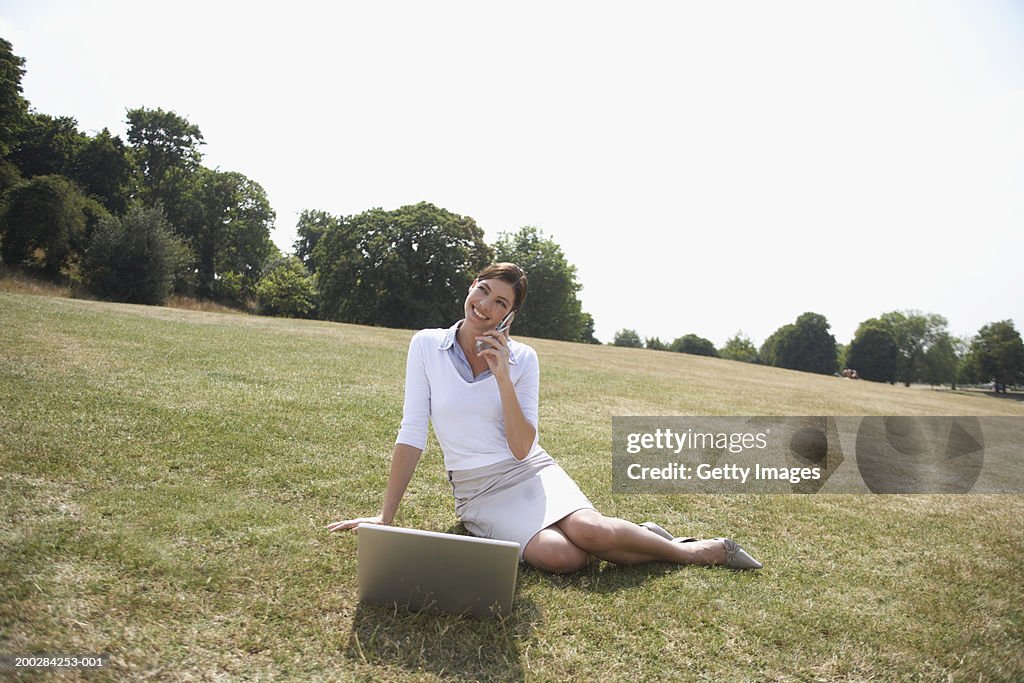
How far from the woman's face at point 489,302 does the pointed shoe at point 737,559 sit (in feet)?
7.63

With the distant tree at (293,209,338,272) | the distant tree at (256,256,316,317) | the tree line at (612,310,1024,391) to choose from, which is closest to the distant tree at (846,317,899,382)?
the tree line at (612,310,1024,391)

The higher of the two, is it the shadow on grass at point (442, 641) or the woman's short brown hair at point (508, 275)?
the woman's short brown hair at point (508, 275)

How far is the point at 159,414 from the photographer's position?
22.3 feet

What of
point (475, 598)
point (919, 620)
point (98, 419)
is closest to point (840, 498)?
point (919, 620)

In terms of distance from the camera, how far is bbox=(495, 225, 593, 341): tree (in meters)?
61.5

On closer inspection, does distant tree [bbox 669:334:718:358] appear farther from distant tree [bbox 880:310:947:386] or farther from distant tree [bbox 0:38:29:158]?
distant tree [bbox 0:38:29:158]

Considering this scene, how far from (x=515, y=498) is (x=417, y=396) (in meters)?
0.93

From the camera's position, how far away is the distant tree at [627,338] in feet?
418

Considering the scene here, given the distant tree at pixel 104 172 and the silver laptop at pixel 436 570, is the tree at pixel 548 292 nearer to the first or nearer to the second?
the distant tree at pixel 104 172

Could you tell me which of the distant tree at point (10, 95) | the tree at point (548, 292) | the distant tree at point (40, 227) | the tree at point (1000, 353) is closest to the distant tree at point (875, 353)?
the tree at point (1000, 353)

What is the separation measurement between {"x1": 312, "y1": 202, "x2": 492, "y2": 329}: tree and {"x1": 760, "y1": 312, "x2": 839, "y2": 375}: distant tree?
57.9m

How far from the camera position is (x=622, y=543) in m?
3.93

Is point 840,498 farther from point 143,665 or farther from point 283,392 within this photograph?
point 283,392

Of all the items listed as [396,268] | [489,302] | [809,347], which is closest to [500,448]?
[489,302]
